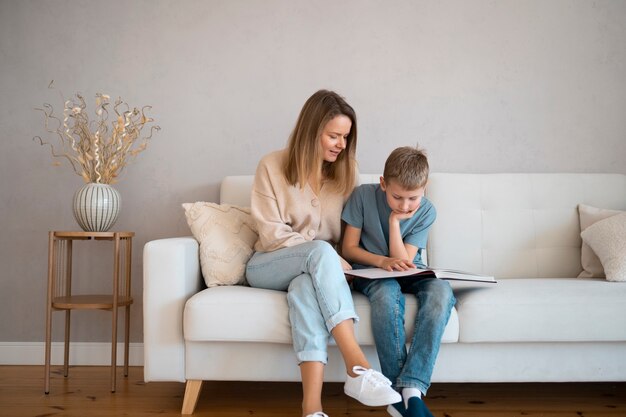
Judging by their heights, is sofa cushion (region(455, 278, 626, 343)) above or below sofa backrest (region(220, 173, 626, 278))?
below

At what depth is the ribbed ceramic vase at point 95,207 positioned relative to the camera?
2.43 metres

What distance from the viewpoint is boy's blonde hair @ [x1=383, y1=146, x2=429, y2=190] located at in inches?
75.4

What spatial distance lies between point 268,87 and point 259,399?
1.42 m

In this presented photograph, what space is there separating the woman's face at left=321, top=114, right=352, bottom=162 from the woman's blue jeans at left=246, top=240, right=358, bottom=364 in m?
0.40

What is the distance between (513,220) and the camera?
97.5 inches

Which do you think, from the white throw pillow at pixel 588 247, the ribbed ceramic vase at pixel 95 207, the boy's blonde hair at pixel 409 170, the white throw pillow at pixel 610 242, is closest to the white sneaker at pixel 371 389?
the boy's blonde hair at pixel 409 170

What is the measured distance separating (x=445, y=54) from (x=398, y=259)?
1258mm

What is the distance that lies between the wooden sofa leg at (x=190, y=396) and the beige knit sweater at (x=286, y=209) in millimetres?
500

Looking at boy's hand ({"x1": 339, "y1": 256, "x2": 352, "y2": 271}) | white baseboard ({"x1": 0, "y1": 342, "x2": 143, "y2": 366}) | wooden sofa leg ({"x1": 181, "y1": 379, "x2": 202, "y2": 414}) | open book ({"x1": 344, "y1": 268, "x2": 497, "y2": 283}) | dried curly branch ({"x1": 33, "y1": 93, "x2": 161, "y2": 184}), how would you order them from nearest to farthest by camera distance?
open book ({"x1": 344, "y1": 268, "x2": 497, "y2": 283})
wooden sofa leg ({"x1": 181, "y1": 379, "x2": 202, "y2": 414})
boy's hand ({"x1": 339, "y1": 256, "x2": 352, "y2": 271})
dried curly branch ({"x1": 33, "y1": 93, "x2": 161, "y2": 184})
white baseboard ({"x1": 0, "y1": 342, "x2": 143, "y2": 366})

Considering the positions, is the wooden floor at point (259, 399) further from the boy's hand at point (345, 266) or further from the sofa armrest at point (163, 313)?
the boy's hand at point (345, 266)

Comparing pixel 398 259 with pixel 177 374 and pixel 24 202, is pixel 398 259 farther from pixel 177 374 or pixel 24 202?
pixel 24 202

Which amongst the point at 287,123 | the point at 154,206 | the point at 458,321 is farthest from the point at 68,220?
the point at 458,321

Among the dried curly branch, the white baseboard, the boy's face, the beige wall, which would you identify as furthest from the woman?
the white baseboard

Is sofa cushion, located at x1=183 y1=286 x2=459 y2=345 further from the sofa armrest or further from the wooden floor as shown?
the wooden floor
